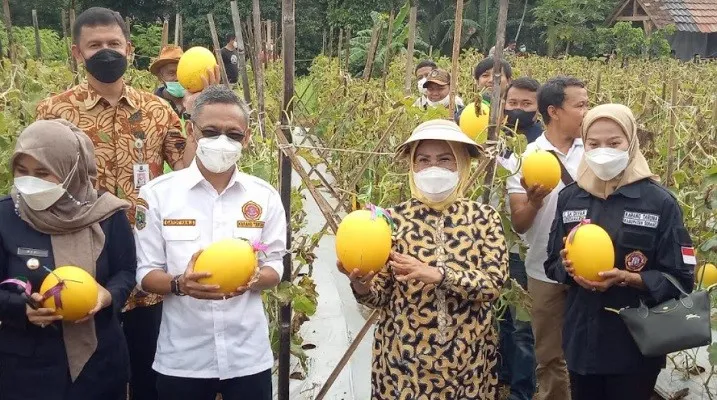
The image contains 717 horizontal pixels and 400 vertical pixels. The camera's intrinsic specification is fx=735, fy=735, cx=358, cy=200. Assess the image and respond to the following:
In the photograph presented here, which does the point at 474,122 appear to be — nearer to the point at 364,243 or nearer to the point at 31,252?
the point at 364,243

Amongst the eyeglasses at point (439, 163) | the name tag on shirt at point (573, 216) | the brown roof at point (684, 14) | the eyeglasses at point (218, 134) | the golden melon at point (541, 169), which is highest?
the brown roof at point (684, 14)

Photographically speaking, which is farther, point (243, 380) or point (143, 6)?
point (143, 6)

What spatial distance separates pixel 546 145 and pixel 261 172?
155 centimetres

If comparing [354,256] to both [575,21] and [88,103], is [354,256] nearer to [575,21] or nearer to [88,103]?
[88,103]

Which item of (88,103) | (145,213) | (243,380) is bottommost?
(243,380)

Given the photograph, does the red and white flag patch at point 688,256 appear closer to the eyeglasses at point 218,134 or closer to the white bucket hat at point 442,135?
the white bucket hat at point 442,135

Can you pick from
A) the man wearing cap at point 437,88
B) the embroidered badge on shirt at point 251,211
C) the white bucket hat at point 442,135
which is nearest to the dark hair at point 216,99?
the embroidered badge on shirt at point 251,211

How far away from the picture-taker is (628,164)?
2992 mm

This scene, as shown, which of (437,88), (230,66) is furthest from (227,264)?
(230,66)

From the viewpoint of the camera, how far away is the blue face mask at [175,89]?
4.90m

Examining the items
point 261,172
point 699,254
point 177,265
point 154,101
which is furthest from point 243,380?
point 699,254

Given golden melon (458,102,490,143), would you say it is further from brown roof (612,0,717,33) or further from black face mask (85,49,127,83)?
brown roof (612,0,717,33)

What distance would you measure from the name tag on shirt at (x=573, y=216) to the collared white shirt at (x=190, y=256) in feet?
4.20

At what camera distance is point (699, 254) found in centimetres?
368
